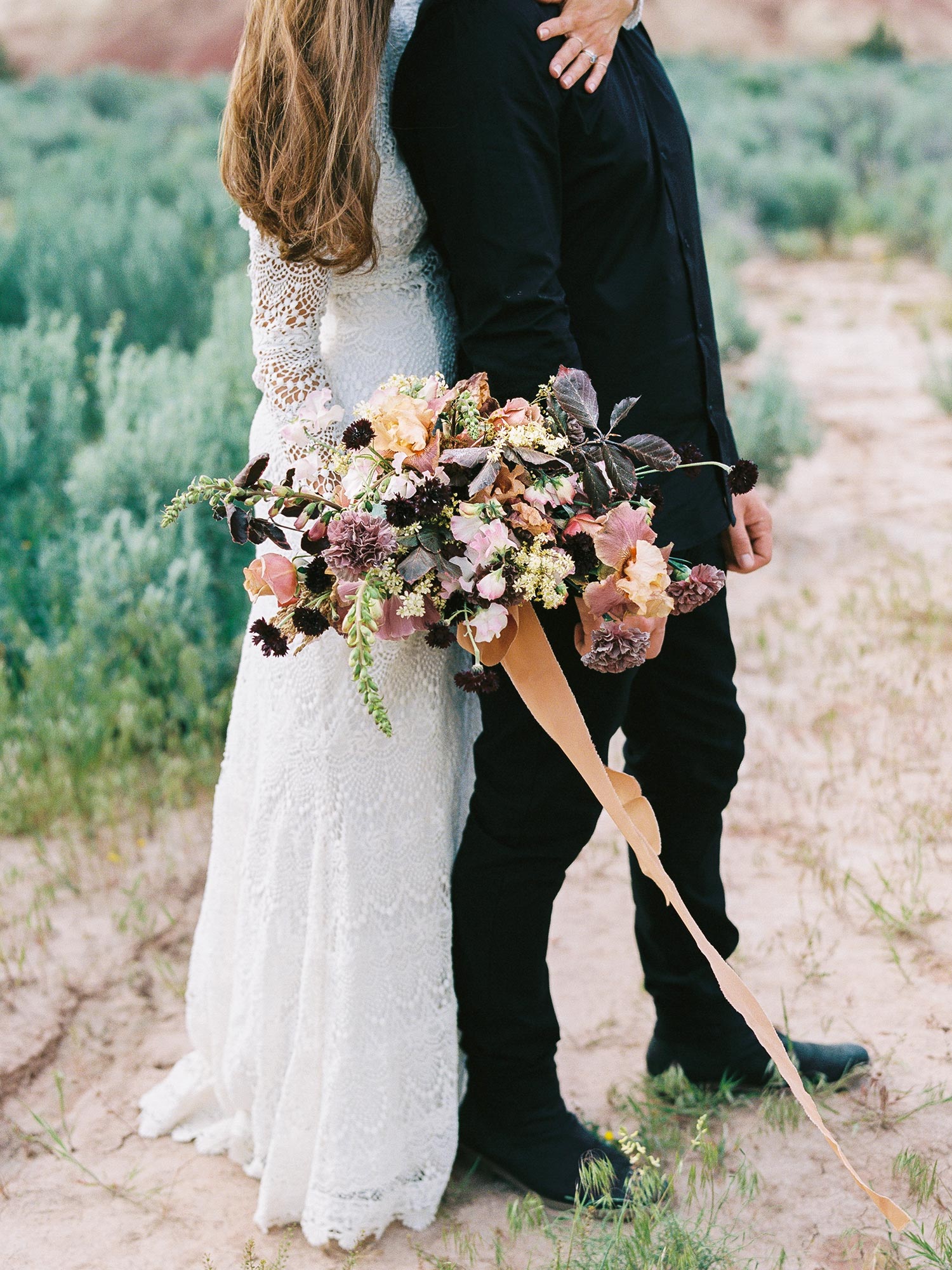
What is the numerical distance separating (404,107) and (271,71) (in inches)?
7.5

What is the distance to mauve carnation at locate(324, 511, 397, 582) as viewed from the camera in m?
1.48

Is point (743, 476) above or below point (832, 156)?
below

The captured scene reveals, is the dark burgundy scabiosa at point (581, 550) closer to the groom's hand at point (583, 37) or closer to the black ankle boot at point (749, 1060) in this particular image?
the groom's hand at point (583, 37)

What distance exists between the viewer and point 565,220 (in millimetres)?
1747

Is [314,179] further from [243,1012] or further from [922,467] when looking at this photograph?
[922,467]

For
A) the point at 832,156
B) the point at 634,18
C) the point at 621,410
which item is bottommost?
the point at 621,410

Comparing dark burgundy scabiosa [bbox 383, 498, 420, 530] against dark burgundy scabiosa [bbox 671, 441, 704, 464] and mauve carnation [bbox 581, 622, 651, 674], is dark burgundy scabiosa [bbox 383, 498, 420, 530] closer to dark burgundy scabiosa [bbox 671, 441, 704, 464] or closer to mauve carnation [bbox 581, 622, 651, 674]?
mauve carnation [bbox 581, 622, 651, 674]

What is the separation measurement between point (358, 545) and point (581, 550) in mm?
286

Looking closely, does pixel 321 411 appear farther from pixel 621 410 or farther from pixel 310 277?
pixel 621 410

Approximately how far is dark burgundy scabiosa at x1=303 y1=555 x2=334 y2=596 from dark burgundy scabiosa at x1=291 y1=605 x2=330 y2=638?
0.04 meters

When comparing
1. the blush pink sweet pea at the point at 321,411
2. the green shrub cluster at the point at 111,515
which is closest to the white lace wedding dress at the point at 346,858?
the blush pink sweet pea at the point at 321,411

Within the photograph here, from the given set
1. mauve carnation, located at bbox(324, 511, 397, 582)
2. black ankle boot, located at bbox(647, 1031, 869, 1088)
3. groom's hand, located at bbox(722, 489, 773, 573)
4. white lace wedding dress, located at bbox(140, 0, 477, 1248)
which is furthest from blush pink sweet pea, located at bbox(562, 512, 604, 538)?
black ankle boot, located at bbox(647, 1031, 869, 1088)

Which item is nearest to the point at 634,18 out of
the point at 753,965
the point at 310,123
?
the point at 310,123

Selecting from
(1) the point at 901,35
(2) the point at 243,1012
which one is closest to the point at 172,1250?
(2) the point at 243,1012
